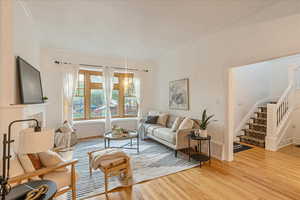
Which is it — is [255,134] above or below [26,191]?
below

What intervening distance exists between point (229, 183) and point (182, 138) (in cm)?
122

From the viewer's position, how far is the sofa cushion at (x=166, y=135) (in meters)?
3.38

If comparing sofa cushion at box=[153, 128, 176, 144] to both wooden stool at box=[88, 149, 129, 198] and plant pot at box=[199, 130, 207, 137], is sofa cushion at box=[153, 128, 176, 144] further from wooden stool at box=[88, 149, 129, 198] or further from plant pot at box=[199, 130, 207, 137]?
wooden stool at box=[88, 149, 129, 198]

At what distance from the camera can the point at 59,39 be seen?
12.2ft

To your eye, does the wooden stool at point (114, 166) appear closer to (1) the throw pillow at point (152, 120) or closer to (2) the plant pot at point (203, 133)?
(2) the plant pot at point (203, 133)

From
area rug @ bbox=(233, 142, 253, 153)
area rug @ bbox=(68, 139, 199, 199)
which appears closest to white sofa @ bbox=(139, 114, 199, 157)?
area rug @ bbox=(68, 139, 199, 199)

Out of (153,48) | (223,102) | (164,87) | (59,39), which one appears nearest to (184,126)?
(223,102)

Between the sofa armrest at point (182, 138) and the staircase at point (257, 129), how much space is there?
229 cm

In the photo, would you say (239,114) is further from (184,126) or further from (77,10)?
(77,10)

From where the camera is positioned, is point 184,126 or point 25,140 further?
point 184,126

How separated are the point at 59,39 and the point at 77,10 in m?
1.64

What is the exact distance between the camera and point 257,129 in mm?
4594

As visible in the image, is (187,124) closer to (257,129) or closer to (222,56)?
(222,56)

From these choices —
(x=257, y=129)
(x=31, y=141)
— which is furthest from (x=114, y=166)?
(x=257, y=129)
